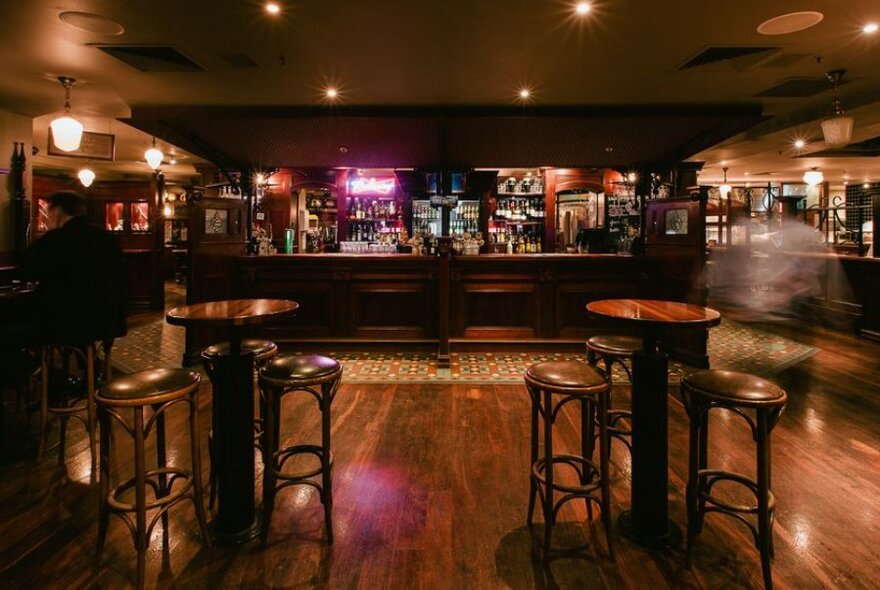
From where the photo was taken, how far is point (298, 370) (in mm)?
2365

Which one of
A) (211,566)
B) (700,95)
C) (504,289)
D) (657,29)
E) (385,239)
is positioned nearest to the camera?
(211,566)

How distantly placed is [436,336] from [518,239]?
14.4ft

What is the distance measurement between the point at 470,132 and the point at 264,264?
3082 mm

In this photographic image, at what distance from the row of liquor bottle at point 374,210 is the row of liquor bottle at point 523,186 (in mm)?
2053

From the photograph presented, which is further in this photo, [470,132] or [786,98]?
[470,132]

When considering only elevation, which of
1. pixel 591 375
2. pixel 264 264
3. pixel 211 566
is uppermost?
pixel 264 264

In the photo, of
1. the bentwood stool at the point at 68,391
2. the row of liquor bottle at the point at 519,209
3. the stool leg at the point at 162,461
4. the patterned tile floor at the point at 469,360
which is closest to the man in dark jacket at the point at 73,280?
the bentwood stool at the point at 68,391

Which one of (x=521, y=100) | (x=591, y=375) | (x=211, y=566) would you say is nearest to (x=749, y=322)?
(x=521, y=100)

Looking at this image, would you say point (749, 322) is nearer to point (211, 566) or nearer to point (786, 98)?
point (786, 98)

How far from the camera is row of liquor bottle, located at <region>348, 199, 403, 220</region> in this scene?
400 inches

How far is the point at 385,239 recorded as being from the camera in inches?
387

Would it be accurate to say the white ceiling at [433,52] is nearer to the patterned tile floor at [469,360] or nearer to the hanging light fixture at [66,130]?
the hanging light fixture at [66,130]

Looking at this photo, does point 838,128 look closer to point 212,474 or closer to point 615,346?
point 615,346

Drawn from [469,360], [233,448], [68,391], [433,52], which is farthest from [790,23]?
[68,391]
